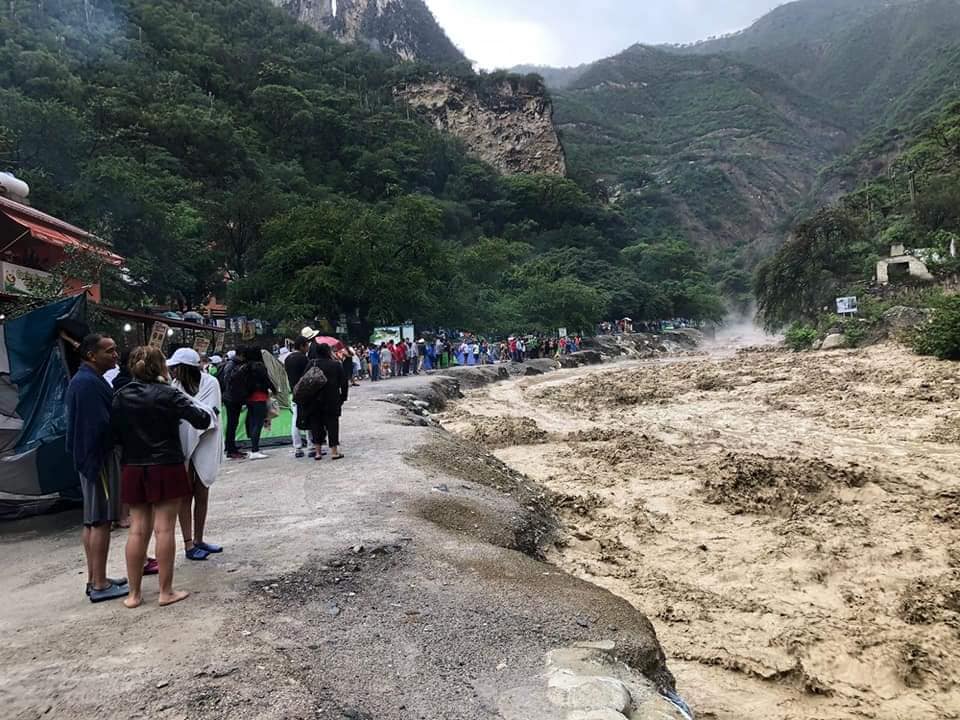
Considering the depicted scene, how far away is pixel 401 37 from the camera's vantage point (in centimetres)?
11575

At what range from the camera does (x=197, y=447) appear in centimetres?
397

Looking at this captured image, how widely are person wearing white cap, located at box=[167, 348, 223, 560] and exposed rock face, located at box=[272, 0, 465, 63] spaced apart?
4770 inches

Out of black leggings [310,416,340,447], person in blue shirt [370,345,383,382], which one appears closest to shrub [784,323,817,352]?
person in blue shirt [370,345,383,382]

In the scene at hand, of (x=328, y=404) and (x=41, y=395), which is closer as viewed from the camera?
(x=41, y=395)

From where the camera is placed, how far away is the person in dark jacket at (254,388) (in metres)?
8.16

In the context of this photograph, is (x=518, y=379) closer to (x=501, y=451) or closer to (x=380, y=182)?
(x=501, y=451)

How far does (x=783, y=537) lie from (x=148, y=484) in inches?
229

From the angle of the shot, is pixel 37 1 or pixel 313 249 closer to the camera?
pixel 313 249

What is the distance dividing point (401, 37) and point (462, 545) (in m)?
129

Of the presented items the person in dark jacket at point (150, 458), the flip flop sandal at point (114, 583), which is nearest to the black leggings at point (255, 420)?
the flip flop sandal at point (114, 583)

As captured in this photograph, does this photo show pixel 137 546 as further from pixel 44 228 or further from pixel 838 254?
pixel 838 254

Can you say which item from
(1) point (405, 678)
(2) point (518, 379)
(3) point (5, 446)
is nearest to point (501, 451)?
(3) point (5, 446)

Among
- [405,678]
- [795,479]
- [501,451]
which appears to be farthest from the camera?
[501,451]

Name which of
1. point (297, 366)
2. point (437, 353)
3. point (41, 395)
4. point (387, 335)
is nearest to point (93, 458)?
point (41, 395)
